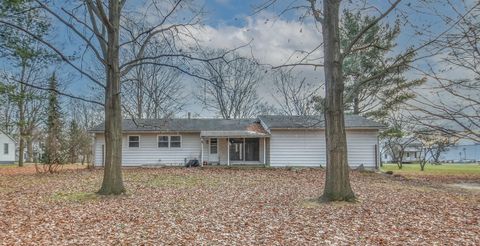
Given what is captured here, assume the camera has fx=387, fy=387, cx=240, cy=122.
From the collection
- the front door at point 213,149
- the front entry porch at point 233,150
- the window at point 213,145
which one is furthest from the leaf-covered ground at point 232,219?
the window at point 213,145

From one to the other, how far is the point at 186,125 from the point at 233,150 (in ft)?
12.5

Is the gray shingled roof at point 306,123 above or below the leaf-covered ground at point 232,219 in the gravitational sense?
above

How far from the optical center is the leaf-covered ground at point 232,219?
6.40m

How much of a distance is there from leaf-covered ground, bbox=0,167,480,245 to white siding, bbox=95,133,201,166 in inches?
539

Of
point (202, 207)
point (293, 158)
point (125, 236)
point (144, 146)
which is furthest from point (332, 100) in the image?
point (144, 146)

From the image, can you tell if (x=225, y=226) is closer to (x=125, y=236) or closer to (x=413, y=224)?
(x=125, y=236)

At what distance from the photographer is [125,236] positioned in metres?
6.63

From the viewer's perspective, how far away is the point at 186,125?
2775cm

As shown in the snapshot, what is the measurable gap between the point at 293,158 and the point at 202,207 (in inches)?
626

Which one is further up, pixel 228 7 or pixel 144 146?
pixel 228 7

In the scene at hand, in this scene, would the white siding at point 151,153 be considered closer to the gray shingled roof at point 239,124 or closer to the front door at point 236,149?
the gray shingled roof at point 239,124

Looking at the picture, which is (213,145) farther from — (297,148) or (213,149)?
(297,148)

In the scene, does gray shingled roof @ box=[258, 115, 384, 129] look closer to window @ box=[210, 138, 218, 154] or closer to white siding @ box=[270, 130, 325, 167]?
white siding @ box=[270, 130, 325, 167]

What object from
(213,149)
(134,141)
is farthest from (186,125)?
(134,141)
